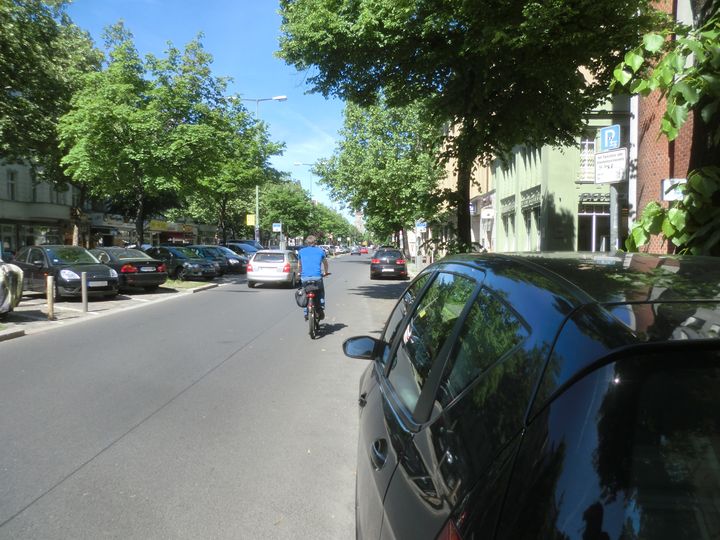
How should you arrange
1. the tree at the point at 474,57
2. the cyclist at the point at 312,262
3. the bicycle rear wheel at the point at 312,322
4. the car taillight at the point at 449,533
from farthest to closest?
Answer: 1. the cyclist at the point at 312,262
2. the bicycle rear wheel at the point at 312,322
3. the tree at the point at 474,57
4. the car taillight at the point at 449,533

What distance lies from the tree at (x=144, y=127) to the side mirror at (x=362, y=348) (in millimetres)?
18153

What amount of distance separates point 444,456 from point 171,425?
4.25m

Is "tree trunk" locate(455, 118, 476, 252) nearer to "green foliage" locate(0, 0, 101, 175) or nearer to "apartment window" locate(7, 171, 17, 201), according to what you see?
"green foliage" locate(0, 0, 101, 175)

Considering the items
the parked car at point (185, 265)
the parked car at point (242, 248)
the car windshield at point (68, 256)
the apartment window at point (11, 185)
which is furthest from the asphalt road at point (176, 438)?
the apartment window at point (11, 185)

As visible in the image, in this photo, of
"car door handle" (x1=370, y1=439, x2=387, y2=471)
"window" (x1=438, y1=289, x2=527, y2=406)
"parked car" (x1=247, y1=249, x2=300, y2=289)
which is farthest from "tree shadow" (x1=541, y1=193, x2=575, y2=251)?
"window" (x1=438, y1=289, x2=527, y2=406)

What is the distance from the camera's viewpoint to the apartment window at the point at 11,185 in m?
36.6

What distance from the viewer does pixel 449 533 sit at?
51.1 inches

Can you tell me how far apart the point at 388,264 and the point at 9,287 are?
18259 millimetres

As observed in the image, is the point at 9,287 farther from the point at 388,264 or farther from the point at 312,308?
the point at 388,264

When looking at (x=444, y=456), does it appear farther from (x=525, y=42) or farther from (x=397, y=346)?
(x=525, y=42)

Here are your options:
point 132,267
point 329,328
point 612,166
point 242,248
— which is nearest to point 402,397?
point 612,166

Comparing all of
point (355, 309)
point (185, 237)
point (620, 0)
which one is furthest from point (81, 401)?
point (185, 237)

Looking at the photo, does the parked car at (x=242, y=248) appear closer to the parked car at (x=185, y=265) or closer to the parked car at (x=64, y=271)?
the parked car at (x=185, y=265)

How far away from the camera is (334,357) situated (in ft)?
28.2
